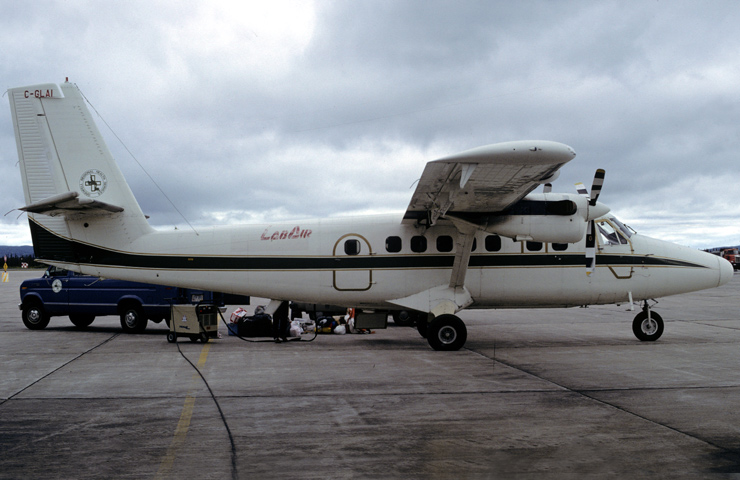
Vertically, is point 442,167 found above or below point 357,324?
above

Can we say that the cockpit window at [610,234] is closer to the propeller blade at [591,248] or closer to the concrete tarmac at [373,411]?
the propeller blade at [591,248]

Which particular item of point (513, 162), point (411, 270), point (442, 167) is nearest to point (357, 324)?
point (411, 270)

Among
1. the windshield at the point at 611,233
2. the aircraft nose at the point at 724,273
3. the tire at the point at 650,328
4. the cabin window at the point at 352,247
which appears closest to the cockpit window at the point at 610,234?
the windshield at the point at 611,233

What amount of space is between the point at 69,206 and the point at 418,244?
7874 millimetres

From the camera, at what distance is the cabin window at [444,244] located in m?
12.9

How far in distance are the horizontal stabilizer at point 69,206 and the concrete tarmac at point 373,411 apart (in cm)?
313

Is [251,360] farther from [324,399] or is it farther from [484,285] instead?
[484,285]

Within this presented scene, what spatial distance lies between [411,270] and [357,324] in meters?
1.87

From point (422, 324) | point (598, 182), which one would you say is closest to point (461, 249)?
point (598, 182)

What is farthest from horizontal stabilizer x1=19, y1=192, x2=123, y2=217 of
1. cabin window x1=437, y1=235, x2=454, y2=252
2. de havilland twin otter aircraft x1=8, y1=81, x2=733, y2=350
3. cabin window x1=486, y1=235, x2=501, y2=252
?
cabin window x1=486, y1=235, x2=501, y2=252

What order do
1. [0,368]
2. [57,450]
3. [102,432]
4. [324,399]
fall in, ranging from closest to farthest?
1. [57,450]
2. [102,432]
3. [324,399]
4. [0,368]

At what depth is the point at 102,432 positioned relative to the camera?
20.1 ft

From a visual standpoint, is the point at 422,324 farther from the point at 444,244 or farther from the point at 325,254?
the point at 325,254

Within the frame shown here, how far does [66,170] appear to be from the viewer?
1335 cm
